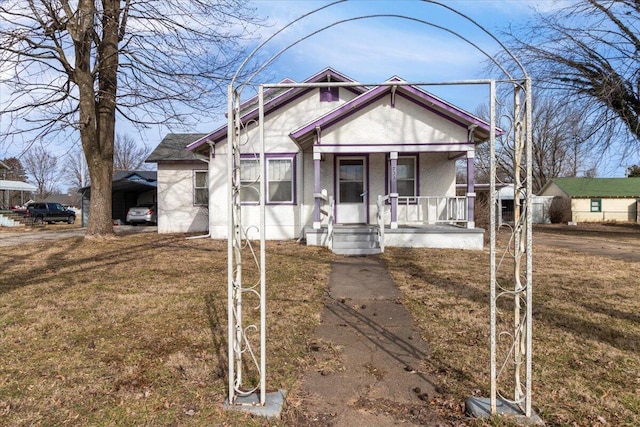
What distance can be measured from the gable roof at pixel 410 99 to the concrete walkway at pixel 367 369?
5.97 meters

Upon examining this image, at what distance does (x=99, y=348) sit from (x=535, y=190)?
4762 cm

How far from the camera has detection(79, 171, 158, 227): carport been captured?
2136 cm

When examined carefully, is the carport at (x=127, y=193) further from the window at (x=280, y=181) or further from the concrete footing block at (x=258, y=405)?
the concrete footing block at (x=258, y=405)

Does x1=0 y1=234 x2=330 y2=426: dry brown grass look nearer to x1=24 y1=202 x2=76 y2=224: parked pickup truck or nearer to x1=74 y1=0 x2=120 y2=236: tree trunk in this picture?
x1=74 y1=0 x2=120 y2=236: tree trunk

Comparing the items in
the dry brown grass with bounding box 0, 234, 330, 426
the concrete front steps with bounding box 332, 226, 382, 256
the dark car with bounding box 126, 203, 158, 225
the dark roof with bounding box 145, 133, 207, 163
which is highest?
the dark roof with bounding box 145, 133, 207, 163

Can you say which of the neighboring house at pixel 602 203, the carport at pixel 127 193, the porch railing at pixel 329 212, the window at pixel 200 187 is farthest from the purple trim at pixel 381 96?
the neighboring house at pixel 602 203

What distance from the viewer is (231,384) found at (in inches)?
108

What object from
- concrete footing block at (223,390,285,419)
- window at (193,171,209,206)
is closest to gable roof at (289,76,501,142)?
window at (193,171,209,206)

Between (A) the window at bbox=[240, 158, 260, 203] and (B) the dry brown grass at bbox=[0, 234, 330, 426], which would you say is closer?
(B) the dry brown grass at bbox=[0, 234, 330, 426]

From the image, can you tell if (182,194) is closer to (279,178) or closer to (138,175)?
(279,178)

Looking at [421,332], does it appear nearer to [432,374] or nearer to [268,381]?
[432,374]

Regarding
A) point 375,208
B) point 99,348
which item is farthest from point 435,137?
point 99,348

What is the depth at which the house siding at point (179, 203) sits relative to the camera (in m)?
16.1

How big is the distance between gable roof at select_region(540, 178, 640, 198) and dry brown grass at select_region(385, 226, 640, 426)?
2986 cm
